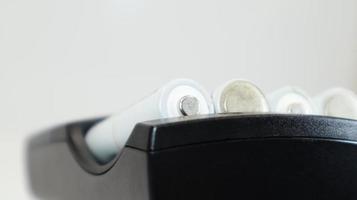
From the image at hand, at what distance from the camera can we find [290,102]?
0.51 meters

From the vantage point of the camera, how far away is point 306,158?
1.24ft

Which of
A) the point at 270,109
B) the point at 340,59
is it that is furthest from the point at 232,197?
the point at 340,59

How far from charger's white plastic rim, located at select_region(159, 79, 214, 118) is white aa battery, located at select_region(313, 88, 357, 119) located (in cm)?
18

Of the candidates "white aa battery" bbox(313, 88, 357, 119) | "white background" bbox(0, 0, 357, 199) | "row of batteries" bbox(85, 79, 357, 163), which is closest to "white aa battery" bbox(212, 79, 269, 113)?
"row of batteries" bbox(85, 79, 357, 163)

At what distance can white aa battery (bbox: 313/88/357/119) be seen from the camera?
1.82 ft

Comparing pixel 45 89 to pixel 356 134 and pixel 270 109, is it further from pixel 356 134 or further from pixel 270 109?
pixel 356 134

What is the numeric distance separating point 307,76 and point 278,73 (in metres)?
0.08

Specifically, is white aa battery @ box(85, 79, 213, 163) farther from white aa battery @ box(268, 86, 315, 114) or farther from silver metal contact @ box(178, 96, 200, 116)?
white aa battery @ box(268, 86, 315, 114)

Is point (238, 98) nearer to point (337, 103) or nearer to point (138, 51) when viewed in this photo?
point (337, 103)

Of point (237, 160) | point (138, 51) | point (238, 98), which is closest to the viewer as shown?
point (237, 160)

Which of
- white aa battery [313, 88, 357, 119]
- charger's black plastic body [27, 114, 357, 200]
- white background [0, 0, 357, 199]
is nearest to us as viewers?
charger's black plastic body [27, 114, 357, 200]

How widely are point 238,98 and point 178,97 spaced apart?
8cm

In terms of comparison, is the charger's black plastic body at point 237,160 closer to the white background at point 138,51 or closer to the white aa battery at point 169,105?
the white aa battery at point 169,105

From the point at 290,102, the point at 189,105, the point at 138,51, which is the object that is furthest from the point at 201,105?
the point at 138,51
